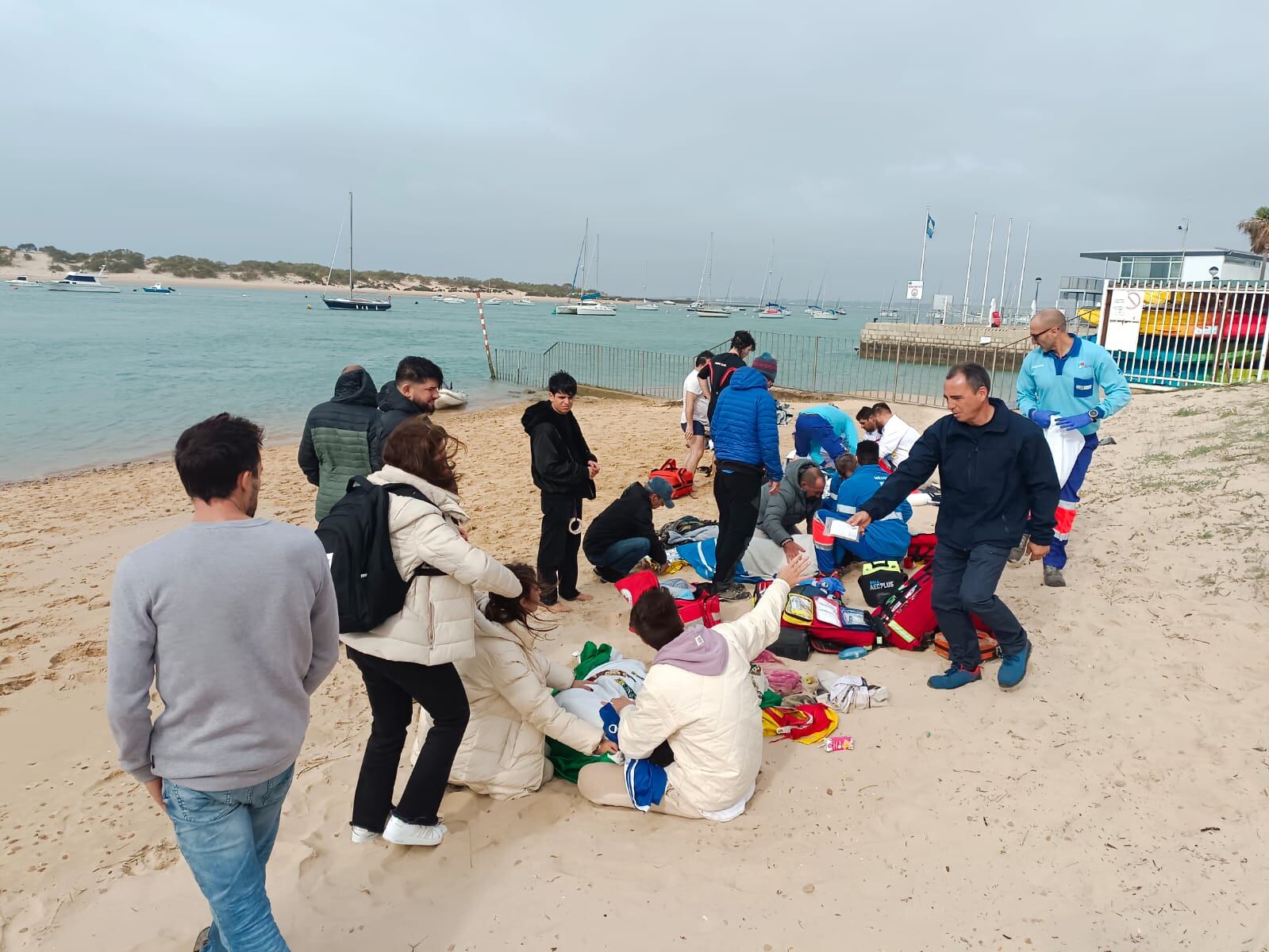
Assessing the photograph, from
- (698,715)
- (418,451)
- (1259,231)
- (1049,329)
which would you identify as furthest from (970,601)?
(1259,231)

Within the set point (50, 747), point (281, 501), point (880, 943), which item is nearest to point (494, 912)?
point (880, 943)

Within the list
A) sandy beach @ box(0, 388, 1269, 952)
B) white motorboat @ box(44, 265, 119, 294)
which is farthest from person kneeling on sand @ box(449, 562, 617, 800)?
white motorboat @ box(44, 265, 119, 294)

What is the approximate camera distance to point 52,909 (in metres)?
3.04

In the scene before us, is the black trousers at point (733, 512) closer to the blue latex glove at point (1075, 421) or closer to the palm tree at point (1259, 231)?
the blue latex glove at point (1075, 421)

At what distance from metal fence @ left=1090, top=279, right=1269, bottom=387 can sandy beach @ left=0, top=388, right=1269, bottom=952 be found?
14.2 m

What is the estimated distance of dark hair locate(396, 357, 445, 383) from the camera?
4.49 metres

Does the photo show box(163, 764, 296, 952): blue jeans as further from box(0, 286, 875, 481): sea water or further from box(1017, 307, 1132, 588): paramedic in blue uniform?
box(0, 286, 875, 481): sea water

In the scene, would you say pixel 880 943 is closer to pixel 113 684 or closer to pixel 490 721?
pixel 490 721

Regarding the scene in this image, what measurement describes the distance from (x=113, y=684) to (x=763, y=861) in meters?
2.43

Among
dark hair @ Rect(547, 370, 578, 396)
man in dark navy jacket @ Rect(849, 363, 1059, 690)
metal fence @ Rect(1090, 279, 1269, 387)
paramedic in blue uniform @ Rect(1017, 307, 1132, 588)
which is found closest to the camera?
man in dark navy jacket @ Rect(849, 363, 1059, 690)

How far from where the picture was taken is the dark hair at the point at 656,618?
3396 mm

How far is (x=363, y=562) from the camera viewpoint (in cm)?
276

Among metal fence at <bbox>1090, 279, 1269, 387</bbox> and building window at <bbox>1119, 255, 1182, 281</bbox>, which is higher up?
building window at <bbox>1119, 255, 1182, 281</bbox>

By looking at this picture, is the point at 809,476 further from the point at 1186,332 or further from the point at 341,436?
the point at 1186,332
